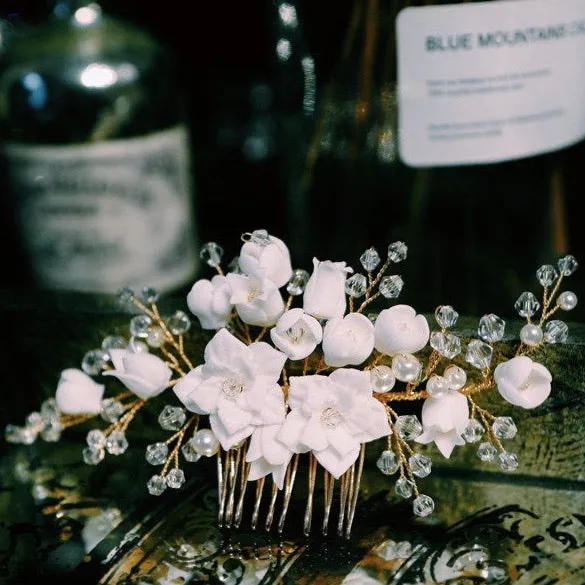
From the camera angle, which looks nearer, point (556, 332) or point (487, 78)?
point (556, 332)

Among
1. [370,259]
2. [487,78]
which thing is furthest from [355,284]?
[487,78]

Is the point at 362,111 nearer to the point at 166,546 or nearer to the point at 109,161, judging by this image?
the point at 109,161

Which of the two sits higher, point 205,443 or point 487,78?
point 487,78

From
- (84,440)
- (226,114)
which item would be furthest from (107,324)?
(226,114)

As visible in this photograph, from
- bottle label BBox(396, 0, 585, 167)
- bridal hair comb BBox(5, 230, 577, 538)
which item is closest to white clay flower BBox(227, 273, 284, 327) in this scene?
bridal hair comb BBox(5, 230, 577, 538)

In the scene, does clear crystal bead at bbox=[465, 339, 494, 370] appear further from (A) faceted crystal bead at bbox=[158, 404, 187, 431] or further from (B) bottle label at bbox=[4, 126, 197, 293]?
(B) bottle label at bbox=[4, 126, 197, 293]

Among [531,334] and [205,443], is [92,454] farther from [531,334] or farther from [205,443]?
[531,334]
